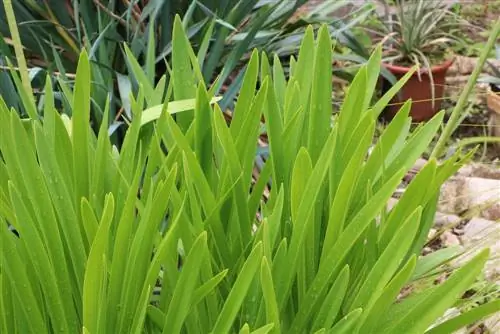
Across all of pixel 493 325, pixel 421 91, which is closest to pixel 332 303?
pixel 493 325

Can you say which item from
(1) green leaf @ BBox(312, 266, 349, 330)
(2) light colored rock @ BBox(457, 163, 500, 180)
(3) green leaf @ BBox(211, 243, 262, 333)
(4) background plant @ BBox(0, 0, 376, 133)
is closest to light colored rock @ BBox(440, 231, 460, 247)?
(2) light colored rock @ BBox(457, 163, 500, 180)

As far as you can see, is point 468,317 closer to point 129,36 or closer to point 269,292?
point 269,292

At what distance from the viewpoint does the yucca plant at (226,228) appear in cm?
69

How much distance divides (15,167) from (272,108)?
32 centimetres

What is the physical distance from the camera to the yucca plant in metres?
0.69

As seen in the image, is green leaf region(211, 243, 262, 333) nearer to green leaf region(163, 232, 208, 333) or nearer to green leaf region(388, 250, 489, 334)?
green leaf region(163, 232, 208, 333)

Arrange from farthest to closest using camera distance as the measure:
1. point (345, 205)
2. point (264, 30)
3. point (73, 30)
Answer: point (264, 30)
point (73, 30)
point (345, 205)

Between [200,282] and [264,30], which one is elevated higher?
[264,30]

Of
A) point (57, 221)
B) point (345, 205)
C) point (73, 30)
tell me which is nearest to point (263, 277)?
point (345, 205)

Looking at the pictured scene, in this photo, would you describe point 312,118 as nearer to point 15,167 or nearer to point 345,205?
point 345,205

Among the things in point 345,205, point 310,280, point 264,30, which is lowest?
point 310,280

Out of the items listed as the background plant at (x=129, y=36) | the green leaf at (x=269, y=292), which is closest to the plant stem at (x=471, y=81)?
the green leaf at (x=269, y=292)

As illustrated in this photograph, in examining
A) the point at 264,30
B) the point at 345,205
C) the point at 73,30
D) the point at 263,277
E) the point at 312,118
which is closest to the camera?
the point at 263,277

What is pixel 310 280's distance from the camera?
2.70ft
